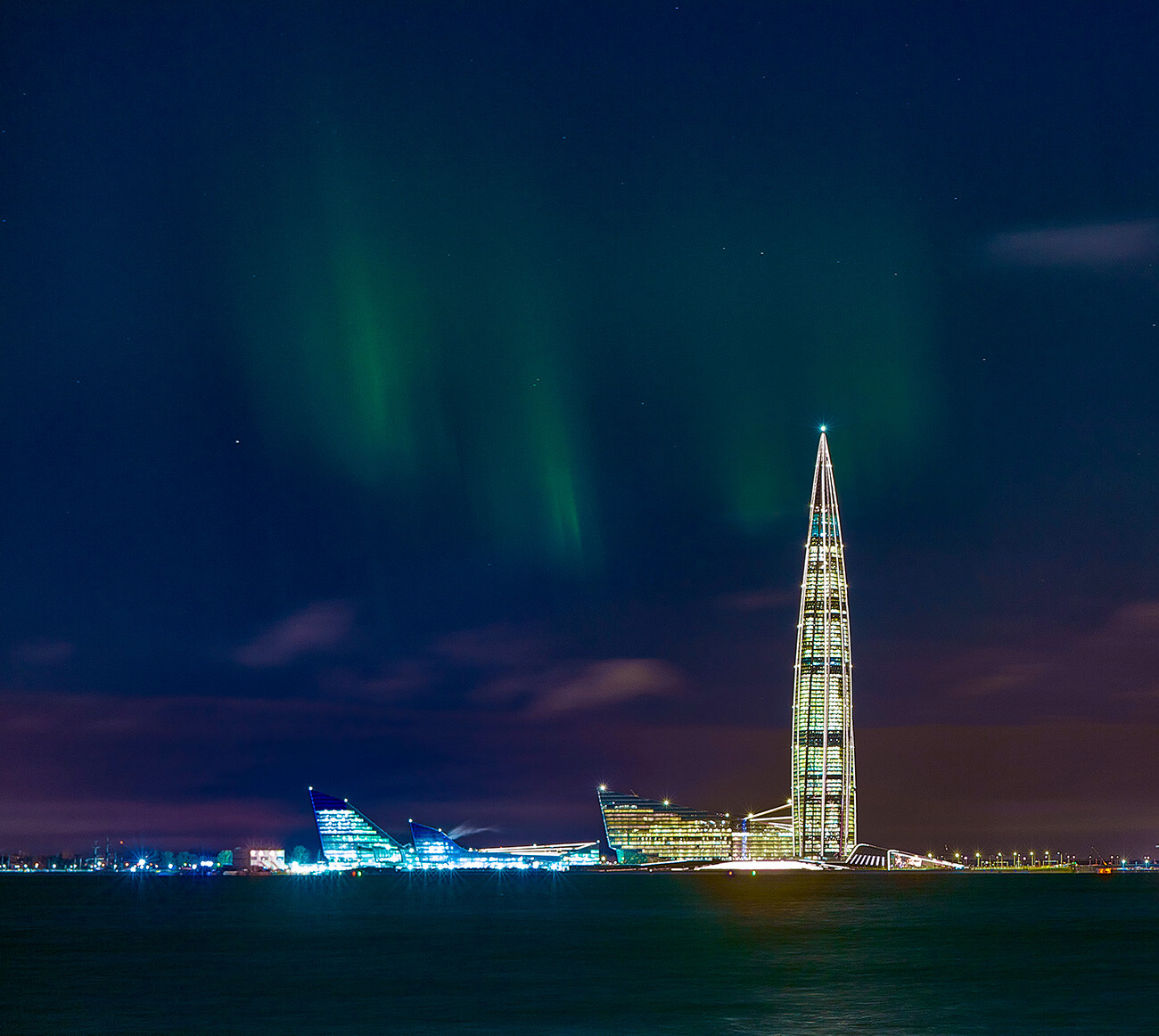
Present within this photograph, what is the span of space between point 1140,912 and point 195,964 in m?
123

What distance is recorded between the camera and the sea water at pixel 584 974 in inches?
2598

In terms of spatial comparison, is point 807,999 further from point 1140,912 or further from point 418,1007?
point 1140,912

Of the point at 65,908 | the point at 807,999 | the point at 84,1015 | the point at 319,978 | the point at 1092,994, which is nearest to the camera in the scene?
the point at 84,1015

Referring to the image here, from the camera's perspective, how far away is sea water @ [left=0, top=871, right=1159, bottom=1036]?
217 feet

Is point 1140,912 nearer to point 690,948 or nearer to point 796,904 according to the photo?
point 796,904

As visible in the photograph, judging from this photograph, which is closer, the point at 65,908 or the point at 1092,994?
the point at 1092,994

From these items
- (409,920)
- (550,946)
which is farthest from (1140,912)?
(550,946)

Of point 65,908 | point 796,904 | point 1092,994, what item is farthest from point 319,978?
point 65,908

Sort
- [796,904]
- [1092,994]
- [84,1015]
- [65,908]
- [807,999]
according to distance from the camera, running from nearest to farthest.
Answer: [84,1015] < [807,999] < [1092,994] < [796,904] < [65,908]

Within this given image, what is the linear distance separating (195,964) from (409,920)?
2097 inches

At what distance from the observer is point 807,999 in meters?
72.8

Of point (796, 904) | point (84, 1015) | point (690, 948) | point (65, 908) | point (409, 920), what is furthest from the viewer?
point (65, 908)

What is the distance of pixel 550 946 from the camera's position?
359 ft

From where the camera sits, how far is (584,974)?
86.9m
